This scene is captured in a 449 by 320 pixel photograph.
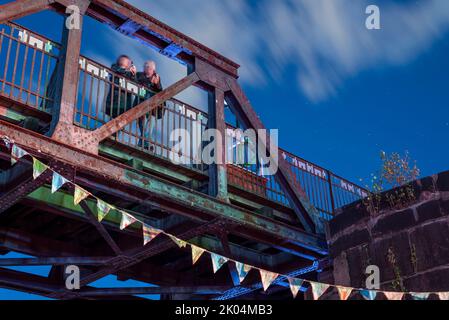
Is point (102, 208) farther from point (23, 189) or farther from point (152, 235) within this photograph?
point (23, 189)

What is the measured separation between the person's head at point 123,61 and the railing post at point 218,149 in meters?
1.64

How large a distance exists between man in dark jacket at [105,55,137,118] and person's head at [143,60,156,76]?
0.69 ft

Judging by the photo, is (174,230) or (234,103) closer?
(174,230)

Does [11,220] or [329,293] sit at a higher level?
[11,220]

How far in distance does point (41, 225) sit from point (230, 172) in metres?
3.71

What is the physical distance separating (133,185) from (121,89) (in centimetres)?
230

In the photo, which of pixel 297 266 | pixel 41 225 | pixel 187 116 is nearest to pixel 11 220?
pixel 41 225

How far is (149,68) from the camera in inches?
439

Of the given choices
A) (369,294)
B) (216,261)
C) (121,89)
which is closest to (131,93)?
(121,89)

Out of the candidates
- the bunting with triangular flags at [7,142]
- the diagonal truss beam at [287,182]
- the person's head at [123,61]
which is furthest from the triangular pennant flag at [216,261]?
the person's head at [123,61]

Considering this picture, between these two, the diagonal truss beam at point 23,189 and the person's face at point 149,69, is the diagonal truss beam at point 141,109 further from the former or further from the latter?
the person's face at point 149,69

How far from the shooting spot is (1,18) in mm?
7668

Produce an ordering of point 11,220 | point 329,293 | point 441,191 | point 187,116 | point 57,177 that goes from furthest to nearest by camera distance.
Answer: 1. point 187,116
2. point 11,220
3. point 329,293
4. point 441,191
5. point 57,177
